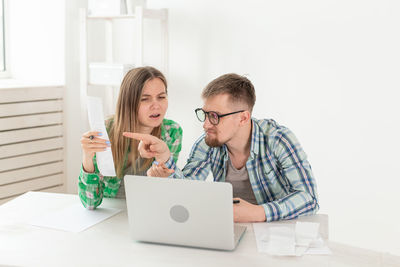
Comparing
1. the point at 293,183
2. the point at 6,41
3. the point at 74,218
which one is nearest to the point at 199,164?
the point at 293,183

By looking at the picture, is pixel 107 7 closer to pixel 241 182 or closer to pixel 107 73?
pixel 107 73

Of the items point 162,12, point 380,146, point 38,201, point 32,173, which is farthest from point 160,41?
point 38,201

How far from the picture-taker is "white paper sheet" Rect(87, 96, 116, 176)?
187 centimetres

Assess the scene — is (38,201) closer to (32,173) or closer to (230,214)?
(230,214)

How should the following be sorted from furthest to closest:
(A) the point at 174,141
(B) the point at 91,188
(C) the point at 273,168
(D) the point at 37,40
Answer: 1. (D) the point at 37,40
2. (A) the point at 174,141
3. (C) the point at 273,168
4. (B) the point at 91,188

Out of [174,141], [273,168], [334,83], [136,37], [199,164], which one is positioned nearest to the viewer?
[273,168]

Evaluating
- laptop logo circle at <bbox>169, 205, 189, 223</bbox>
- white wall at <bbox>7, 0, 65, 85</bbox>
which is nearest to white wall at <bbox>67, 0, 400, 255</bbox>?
white wall at <bbox>7, 0, 65, 85</bbox>

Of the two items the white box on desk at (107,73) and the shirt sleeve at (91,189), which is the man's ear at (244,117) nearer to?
the shirt sleeve at (91,189)

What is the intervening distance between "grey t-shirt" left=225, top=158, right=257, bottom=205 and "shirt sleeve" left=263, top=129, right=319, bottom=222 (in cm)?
15

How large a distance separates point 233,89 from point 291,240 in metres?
0.74

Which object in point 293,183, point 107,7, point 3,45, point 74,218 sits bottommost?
point 74,218

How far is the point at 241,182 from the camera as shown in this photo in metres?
2.24

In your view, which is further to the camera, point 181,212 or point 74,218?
point 74,218

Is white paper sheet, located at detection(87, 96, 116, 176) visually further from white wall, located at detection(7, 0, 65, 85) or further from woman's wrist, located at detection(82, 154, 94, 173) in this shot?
white wall, located at detection(7, 0, 65, 85)
